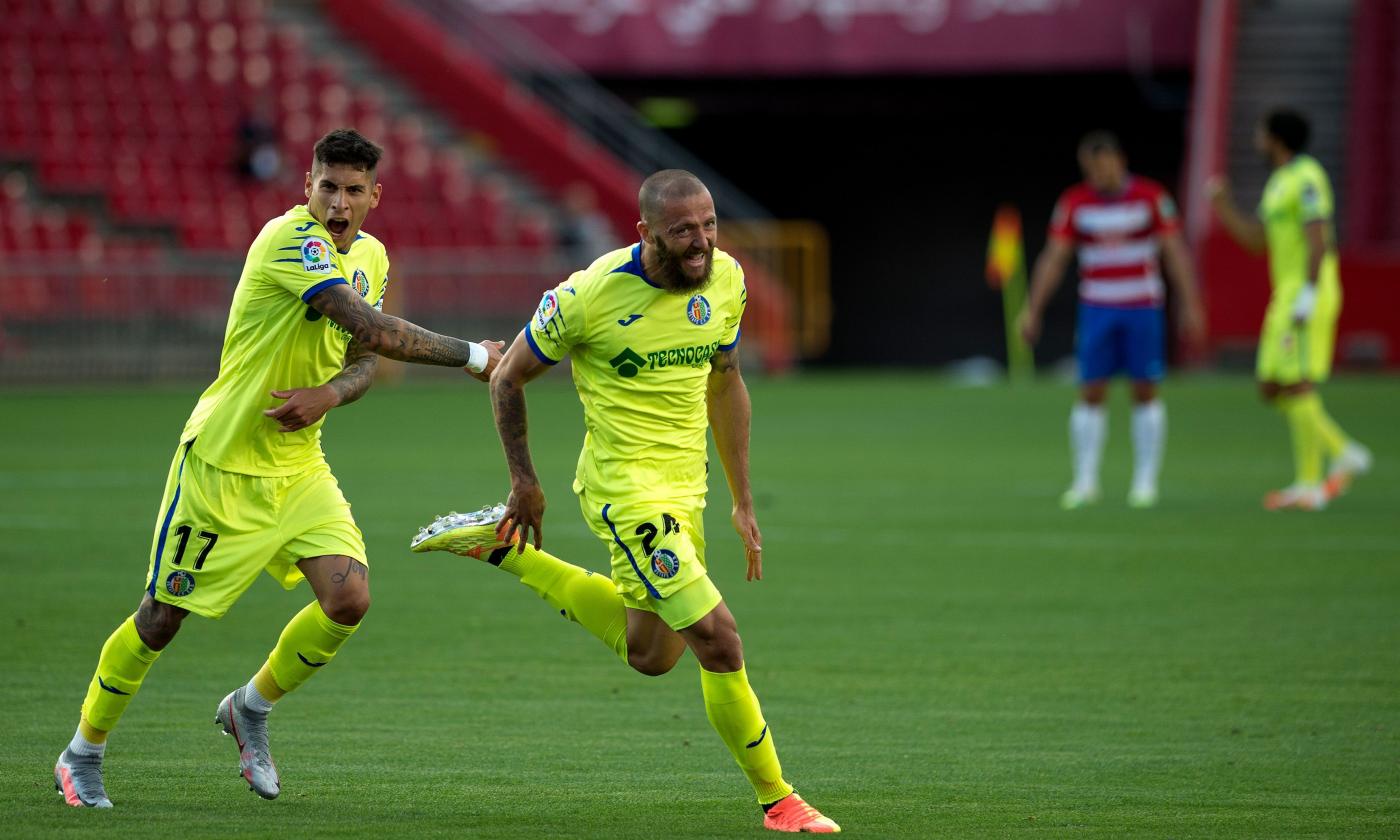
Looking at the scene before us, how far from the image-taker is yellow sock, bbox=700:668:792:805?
18.4ft

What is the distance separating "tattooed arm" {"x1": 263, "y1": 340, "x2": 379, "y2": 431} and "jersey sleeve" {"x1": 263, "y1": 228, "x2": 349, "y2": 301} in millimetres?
308

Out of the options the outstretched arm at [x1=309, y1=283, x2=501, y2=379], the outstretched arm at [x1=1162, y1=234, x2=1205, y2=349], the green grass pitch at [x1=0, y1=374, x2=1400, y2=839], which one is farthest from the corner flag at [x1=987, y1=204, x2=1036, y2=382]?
the outstretched arm at [x1=309, y1=283, x2=501, y2=379]

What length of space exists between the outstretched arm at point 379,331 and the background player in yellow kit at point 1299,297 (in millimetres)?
8390

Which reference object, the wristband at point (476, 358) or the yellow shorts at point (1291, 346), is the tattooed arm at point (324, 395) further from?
the yellow shorts at point (1291, 346)

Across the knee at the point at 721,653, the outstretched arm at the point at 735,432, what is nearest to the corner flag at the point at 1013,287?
the outstretched arm at the point at 735,432

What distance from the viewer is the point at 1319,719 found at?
707 cm

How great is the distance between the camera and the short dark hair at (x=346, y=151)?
234 inches

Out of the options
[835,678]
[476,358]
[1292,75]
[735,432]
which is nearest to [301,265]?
[476,358]

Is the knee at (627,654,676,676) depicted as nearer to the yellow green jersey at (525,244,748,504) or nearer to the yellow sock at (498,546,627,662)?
the yellow sock at (498,546,627,662)

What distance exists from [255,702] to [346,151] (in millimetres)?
1743

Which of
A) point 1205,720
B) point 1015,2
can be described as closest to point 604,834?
point 1205,720

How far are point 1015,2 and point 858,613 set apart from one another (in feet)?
79.7

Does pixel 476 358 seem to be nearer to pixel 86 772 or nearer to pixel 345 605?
pixel 345 605

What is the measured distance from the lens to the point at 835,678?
793 cm
